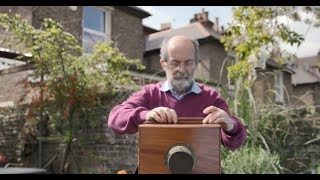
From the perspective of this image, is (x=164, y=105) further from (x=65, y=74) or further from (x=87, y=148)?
(x=87, y=148)

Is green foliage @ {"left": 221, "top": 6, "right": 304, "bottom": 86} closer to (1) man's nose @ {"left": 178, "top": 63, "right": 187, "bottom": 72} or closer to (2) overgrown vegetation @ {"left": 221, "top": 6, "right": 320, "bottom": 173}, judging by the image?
(2) overgrown vegetation @ {"left": 221, "top": 6, "right": 320, "bottom": 173}

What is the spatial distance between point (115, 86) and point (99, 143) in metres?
0.95

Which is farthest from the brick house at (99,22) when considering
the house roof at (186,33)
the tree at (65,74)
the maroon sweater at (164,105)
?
the maroon sweater at (164,105)

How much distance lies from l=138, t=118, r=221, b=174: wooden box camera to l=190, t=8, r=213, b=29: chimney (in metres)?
16.2

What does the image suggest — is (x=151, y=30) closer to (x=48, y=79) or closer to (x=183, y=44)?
(x=48, y=79)

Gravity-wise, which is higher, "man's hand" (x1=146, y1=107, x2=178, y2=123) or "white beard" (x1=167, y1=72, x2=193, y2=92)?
"white beard" (x1=167, y1=72, x2=193, y2=92)

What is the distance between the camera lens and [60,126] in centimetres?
764

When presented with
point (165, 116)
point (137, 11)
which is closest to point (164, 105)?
point (165, 116)

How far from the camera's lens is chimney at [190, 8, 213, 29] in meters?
17.1

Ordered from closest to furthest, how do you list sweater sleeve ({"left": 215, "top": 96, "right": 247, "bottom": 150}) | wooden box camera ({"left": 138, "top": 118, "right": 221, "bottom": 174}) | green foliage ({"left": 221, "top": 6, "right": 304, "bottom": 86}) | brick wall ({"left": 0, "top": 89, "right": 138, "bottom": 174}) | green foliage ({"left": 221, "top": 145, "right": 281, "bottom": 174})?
wooden box camera ({"left": 138, "top": 118, "right": 221, "bottom": 174}) → sweater sleeve ({"left": 215, "top": 96, "right": 247, "bottom": 150}) → green foliage ({"left": 221, "top": 145, "right": 281, "bottom": 174}) → green foliage ({"left": 221, "top": 6, "right": 304, "bottom": 86}) → brick wall ({"left": 0, "top": 89, "right": 138, "bottom": 174})

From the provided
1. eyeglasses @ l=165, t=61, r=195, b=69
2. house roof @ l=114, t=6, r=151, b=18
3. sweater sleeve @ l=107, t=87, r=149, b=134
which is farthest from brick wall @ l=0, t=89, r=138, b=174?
house roof @ l=114, t=6, r=151, b=18

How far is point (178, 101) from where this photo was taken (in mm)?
1601

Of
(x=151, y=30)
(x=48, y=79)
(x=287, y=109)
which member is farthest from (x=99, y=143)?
(x=151, y=30)

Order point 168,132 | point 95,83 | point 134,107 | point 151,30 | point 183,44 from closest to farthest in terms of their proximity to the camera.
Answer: point 168,132, point 183,44, point 134,107, point 95,83, point 151,30
